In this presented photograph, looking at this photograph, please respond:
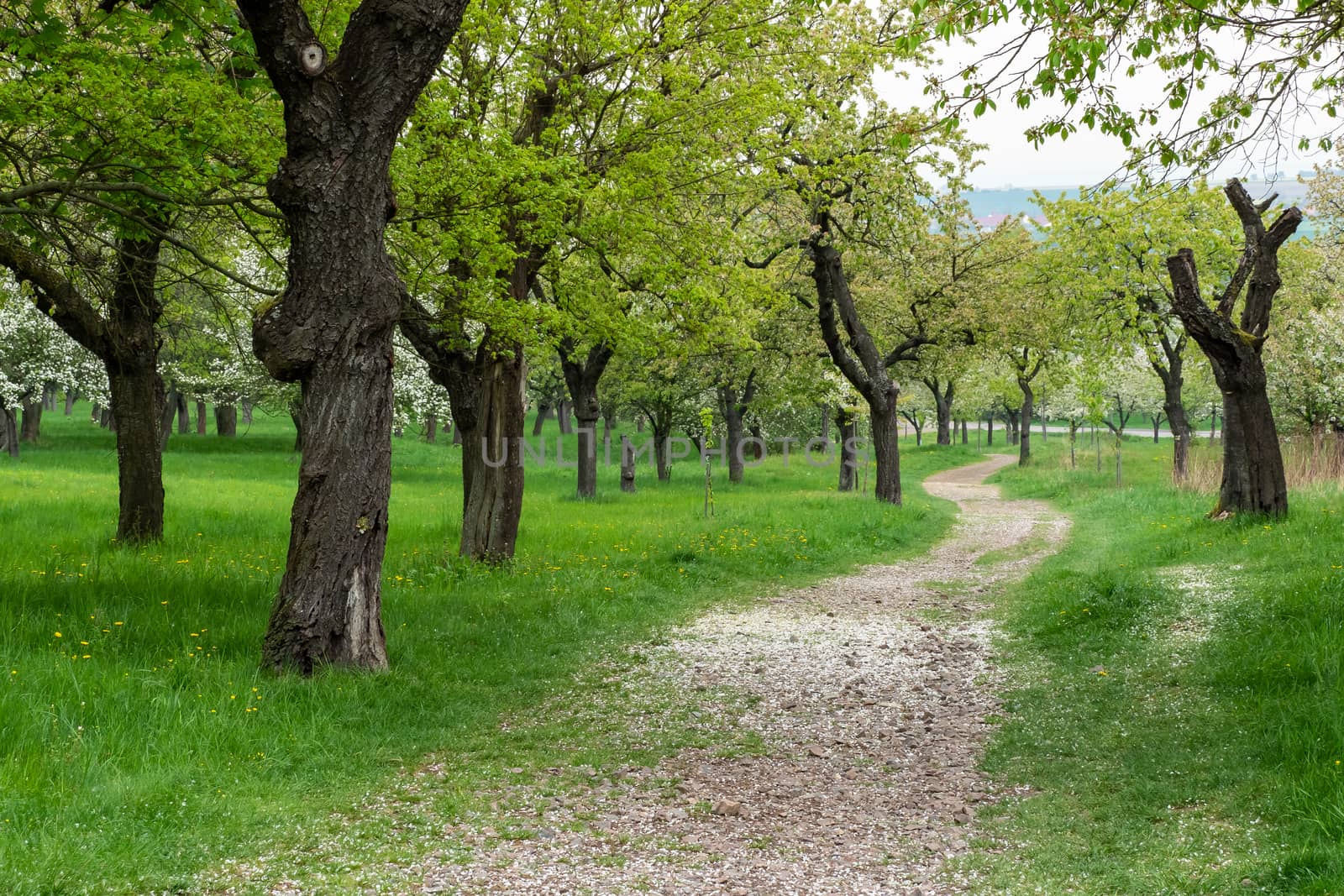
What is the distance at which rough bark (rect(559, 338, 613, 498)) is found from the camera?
2394cm

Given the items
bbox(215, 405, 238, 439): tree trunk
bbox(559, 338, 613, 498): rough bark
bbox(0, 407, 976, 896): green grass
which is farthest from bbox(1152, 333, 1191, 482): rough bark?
bbox(215, 405, 238, 439): tree trunk

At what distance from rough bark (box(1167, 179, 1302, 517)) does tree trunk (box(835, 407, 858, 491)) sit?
1550cm

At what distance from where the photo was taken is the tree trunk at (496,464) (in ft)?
45.4

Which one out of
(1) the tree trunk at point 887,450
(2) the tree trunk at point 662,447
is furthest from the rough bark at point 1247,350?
(2) the tree trunk at point 662,447

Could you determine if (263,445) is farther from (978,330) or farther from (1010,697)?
(1010,697)

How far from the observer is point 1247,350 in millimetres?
15242

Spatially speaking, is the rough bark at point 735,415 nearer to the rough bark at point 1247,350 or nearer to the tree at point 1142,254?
the tree at point 1142,254

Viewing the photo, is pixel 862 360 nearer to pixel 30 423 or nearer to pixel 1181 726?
pixel 1181 726

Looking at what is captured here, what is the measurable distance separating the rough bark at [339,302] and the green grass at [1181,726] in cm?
528

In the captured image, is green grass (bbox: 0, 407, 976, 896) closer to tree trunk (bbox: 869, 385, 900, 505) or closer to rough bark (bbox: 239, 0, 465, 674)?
rough bark (bbox: 239, 0, 465, 674)

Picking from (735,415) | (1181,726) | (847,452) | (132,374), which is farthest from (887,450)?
(1181,726)

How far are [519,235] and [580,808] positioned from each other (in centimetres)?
961

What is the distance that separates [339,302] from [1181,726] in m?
7.20

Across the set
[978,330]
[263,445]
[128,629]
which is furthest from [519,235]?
[263,445]
